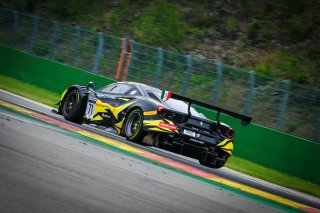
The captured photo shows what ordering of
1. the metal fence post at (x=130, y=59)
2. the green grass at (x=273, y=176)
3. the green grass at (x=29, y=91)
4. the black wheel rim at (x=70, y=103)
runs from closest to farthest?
the green grass at (x=273, y=176) < the black wheel rim at (x=70, y=103) < the green grass at (x=29, y=91) < the metal fence post at (x=130, y=59)

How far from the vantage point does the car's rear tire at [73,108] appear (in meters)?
14.1

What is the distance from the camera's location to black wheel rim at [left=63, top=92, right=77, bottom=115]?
1441cm

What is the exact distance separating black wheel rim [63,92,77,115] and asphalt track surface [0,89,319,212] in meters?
3.72

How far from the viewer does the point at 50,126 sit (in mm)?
12211

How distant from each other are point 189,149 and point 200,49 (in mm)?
16680

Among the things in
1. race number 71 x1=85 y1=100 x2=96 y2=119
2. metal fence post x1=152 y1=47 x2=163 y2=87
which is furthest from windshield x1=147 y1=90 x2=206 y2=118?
metal fence post x1=152 y1=47 x2=163 y2=87

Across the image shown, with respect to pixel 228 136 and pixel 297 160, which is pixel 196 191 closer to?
pixel 228 136

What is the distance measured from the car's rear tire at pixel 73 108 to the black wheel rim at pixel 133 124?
1.82 m

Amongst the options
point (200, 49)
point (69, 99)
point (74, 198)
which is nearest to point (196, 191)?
point (74, 198)

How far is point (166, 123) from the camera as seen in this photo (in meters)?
11.8

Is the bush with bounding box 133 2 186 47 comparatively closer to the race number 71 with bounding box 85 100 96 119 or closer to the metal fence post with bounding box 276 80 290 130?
the metal fence post with bounding box 276 80 290 130

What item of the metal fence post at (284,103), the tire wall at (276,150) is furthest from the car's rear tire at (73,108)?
the metal fence post at (284,103)

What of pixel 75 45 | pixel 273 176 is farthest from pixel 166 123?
Result: pixel 75 45

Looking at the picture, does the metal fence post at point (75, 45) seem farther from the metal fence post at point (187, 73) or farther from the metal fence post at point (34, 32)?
the metal fence post at point (187, 73)
